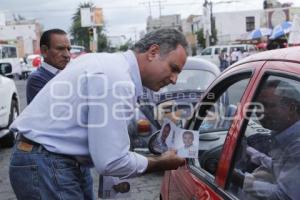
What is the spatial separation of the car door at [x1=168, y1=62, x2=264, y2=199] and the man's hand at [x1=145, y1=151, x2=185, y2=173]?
0.73 feet

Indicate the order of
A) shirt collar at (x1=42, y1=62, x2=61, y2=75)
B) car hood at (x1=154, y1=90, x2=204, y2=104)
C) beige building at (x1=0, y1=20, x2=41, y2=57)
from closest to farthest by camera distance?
shirt collar at (x1=42, y1=62, x2=61, y2=75) → car hood at (x1=154, y1=90, x2=204, y2=104) → beige building at (x1=0, y1=20, x2=41, y2=57)

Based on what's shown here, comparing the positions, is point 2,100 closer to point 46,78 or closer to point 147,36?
point 46,78

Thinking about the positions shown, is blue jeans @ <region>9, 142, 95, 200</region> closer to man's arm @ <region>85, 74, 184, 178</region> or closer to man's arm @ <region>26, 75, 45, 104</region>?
man's arm @ <region>85, 74, 184, 178</region>

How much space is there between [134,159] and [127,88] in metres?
0.33

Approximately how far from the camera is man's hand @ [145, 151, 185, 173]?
2479 millimetres

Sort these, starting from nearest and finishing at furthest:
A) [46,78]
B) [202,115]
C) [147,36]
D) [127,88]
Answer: [127,88]
[147,36]
[202,115]
[46,78]

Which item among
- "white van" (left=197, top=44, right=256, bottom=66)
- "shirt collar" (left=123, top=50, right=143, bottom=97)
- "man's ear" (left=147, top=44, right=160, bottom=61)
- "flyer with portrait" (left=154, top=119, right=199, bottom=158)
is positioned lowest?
"white van" (left=197, top=44, right=256, bottom=66)

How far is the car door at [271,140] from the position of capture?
2164 millimetres

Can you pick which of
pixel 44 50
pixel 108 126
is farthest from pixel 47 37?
pixel 108 126

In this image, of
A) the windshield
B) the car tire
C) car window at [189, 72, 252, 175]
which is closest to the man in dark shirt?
car window at [189, 72, 252, 175]

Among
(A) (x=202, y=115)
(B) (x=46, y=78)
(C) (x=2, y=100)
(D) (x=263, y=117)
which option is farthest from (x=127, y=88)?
(C) (x=2, y=100)

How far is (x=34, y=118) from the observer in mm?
2508

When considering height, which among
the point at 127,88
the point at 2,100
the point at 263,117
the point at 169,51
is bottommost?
the point at 2,100

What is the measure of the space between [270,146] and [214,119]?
1.00 m
